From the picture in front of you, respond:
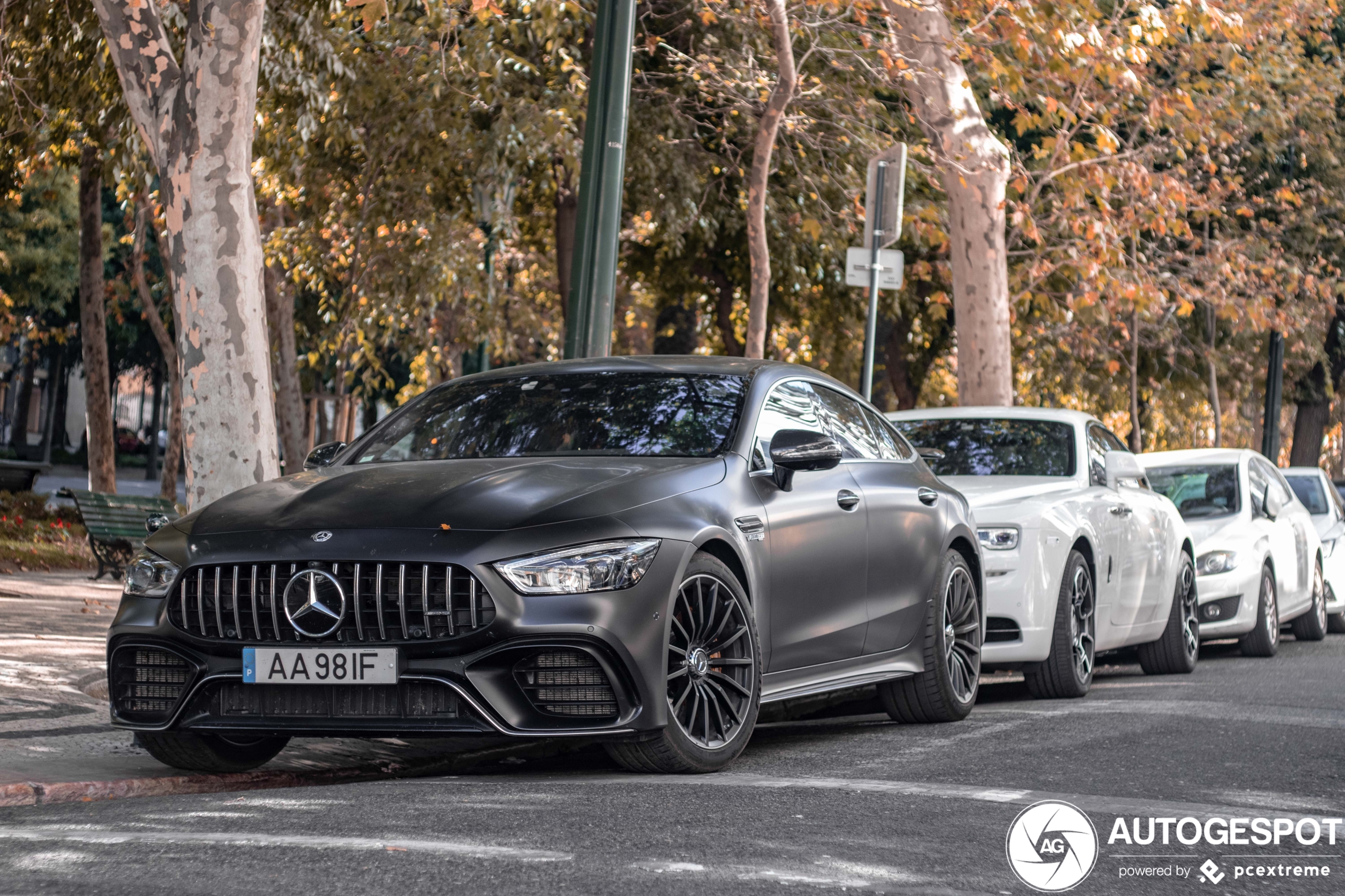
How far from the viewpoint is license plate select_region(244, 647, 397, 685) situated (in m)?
5.66

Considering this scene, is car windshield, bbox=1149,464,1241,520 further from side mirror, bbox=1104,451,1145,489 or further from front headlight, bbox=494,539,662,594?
front headlight, bbox=494,539,662,594

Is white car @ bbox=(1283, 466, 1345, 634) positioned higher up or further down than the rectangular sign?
further down

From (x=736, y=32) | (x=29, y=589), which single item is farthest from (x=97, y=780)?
(x=736, y=32)

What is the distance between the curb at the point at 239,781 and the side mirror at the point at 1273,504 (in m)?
8.40

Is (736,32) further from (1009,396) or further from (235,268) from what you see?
(235,268)

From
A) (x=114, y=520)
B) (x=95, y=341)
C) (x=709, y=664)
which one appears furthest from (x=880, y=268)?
(x=95, y=341)

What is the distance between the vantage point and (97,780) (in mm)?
6051

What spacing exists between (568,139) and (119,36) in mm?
8353

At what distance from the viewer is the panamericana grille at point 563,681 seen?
5.71 metres

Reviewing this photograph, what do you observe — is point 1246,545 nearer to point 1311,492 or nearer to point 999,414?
point 999,414

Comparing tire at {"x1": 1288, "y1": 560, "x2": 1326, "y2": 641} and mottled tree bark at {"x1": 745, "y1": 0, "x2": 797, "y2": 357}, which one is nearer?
mottled tree bark at {"x1": 745, "y1": 0, "x2": 797, "y2": 357}

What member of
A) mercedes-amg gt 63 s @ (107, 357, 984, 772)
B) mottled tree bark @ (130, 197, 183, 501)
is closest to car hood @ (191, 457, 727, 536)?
mercedes-amg gt 63 s @ (107, 357, 984, 772)

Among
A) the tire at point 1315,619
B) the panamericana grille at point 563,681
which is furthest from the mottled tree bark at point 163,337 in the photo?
the panamericana grille at point 563,681

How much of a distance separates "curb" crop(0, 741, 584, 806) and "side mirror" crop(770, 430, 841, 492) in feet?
4.35
